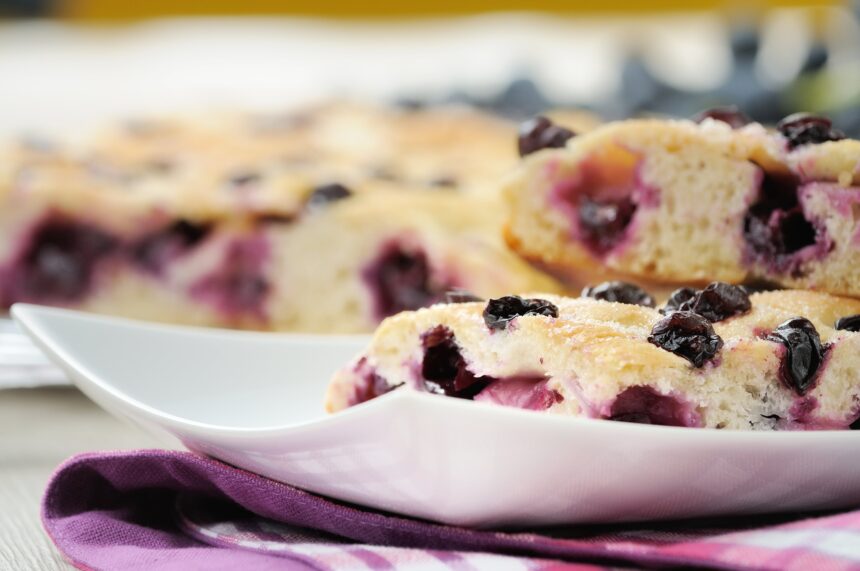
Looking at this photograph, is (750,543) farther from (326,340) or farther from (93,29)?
(93,29)

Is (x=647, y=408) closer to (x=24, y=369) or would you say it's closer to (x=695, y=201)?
(x=695, y=201)

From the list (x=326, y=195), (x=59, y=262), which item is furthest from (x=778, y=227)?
(x=59, y=262)

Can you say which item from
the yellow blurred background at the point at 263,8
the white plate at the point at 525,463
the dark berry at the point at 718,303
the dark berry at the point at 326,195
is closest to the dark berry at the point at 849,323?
the dark berry at the point at 718,303

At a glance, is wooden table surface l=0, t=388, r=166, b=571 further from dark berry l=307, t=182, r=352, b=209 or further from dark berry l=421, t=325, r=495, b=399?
dark berry l=307, t=182, r=352, b=209

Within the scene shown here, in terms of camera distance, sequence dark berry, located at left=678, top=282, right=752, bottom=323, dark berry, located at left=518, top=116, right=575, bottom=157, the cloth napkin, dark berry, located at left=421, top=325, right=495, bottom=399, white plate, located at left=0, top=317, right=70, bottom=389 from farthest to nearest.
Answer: white plate, located at left=0, top=317, right=70, bottom=389 → dark berry, located at left=518, top=116, right=575, bottom=157 → dark berry, located at left=678, top=282, right=752, bottom=323 → dark berry, located at left=421, top=325, right=495, bottom=399 → the cloth napkin

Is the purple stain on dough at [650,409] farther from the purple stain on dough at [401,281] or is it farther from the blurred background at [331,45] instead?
the blurred background at [331,45]

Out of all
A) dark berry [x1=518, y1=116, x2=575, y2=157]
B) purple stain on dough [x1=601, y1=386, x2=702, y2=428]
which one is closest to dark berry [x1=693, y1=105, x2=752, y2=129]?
dark berry [x1=518, y1=116, x2=575, y2=157]
